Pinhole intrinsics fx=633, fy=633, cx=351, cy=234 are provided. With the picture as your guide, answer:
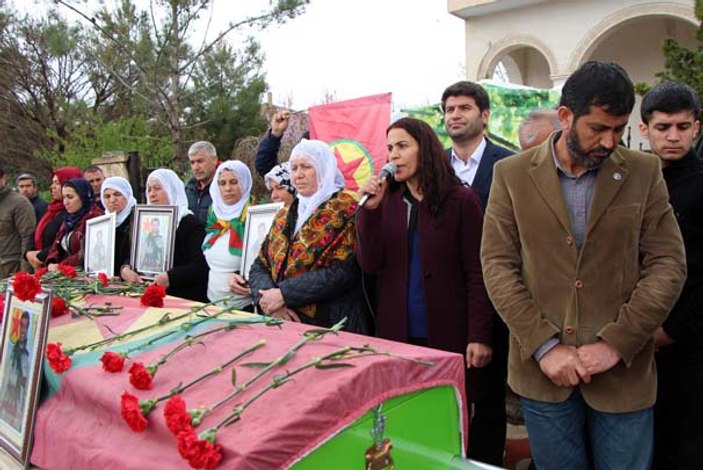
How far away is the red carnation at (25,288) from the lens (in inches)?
76.9

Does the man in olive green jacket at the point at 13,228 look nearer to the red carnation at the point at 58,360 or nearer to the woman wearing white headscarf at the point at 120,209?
the woman wearing white headscarf at the point at 120,209

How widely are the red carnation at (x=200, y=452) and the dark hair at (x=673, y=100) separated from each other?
1.93 metres

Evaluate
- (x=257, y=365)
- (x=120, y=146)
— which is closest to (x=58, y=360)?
(x=257, y=365)

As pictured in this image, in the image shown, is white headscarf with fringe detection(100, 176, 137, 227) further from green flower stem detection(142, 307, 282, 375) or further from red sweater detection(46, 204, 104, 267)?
green flower stem detection(142, 307, 282, 375)

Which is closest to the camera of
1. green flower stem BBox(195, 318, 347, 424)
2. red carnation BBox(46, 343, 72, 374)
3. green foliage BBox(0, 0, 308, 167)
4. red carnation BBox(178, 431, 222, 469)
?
red carnation BBox(178, 431, 222, 469)

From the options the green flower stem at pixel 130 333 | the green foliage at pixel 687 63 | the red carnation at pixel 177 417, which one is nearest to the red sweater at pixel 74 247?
the green flower stem at pixel 130 333

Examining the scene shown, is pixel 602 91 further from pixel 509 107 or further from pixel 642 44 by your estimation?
pixel 642 44

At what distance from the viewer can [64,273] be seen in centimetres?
303

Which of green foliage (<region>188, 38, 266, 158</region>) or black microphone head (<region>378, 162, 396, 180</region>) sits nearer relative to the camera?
black microphone head (<region>378, 162, 396, 180</region>)

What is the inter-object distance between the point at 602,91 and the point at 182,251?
2544mm

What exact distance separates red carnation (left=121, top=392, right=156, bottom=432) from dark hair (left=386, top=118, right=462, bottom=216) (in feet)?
4.43

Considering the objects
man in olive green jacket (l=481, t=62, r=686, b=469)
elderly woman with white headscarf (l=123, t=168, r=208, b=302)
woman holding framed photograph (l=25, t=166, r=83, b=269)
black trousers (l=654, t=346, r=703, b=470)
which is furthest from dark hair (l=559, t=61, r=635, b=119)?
woman holding framed photograph (l=25, t=166, r=83, b=269)

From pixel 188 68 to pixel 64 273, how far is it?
866cm

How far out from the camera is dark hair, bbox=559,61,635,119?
1639 millimetres
